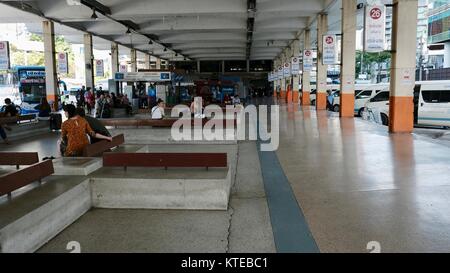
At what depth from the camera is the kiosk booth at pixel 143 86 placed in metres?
24.8

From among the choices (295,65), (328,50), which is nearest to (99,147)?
(328,50)

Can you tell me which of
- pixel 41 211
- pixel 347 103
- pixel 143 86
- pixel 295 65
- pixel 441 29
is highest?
pixel 441 29

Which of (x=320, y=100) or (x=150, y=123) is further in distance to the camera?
Answer: (x=320, y=100)

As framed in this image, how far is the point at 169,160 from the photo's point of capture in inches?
252

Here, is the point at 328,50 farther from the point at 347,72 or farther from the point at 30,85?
the point at 30,85

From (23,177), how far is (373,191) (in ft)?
16.2

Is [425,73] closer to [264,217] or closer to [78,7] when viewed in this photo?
[78,7]

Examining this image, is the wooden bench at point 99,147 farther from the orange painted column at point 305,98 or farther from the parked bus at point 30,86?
the orange painted column at point 305,98

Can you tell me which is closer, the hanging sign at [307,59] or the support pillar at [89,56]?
the support pillar at [89,56]

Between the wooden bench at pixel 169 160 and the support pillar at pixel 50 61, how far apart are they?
18529 millimetres

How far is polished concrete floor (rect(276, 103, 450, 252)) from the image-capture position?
4.58 meters

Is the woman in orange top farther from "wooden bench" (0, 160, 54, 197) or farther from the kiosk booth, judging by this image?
the kiosk booth

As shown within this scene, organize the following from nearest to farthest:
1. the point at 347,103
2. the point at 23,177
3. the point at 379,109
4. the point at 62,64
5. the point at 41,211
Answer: the point at 41,211
the point at 23,177
the point at 379,109
the point at 347,103
the point at 62,64

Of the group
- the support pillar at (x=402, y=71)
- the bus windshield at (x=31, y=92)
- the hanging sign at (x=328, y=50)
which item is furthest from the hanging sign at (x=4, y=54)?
the support pillar at (x=402, y=71)
